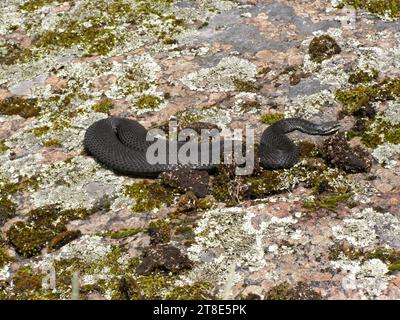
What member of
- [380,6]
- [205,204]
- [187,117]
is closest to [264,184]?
[205,204]

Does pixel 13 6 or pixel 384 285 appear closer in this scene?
pixel 384 285

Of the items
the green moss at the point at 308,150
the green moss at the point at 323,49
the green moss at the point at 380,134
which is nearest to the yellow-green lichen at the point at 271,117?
the green moss at the point at 308,150

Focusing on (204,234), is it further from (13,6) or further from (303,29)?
(13,6)

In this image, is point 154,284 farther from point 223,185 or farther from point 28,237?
point 223,185

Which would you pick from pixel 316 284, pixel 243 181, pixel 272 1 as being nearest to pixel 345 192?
pixel 243 181

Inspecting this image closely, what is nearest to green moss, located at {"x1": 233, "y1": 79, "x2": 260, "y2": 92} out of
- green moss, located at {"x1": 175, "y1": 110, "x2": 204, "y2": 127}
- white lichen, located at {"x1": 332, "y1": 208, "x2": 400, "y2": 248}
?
green moss, located at {"x1": 175, "y1": 110, "x2": 204, "y2": 127}

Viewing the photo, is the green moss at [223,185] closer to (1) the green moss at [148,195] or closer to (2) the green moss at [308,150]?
(1) the green moss at [148,195]
